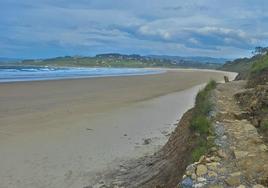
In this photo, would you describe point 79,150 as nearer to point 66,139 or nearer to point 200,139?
point 66,139

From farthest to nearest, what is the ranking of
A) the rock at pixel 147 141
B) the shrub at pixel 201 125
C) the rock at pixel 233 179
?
1. the rock at pixel 147 141
2. the shrub at pixel 201 125
3. the rock at pixel 233 179

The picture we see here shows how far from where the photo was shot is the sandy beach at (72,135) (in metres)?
10.3

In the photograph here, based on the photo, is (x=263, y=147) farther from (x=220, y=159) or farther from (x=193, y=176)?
(x=193, y=176)

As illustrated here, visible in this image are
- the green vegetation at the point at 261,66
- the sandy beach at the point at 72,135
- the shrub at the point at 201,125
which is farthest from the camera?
the green vegetation at the point at 261,66

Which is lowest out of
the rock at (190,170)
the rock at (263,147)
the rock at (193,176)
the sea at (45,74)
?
the sea at (45,74)

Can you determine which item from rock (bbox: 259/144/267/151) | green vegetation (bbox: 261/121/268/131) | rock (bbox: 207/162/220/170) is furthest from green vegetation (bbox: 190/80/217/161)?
green vegetation (bbox: 261/121/268/131)

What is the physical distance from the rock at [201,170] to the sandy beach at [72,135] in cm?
401

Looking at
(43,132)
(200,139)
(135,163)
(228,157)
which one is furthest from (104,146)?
(228,157)

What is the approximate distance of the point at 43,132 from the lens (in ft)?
50.2

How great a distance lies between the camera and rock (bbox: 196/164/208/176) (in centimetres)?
599

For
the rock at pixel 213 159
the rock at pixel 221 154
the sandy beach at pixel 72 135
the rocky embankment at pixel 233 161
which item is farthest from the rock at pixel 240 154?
the sandy beach at pixel 72 135

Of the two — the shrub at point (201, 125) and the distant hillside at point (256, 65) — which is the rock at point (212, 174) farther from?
the distant hillside at point (256, 65)

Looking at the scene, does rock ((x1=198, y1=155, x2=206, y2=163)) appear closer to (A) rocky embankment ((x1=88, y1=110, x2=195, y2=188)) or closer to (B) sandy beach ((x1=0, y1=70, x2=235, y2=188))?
(A) rocky embankment ((x1=88, y1=110, x2=195, y2=188))

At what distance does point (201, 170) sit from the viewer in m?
6.07
